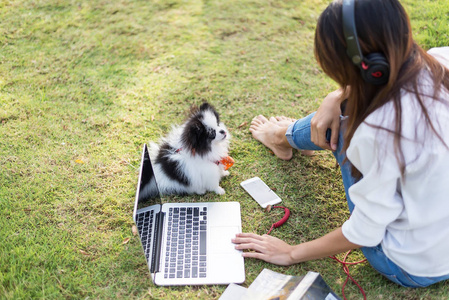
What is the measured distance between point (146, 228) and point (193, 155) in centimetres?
63

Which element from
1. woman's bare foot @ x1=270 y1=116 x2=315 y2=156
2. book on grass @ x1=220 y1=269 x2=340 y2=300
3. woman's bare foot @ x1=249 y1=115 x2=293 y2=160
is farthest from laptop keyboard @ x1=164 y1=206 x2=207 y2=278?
woman's bare foot @ x1=270 y1=116 x2=315 y2=156

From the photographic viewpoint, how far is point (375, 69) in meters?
1.29

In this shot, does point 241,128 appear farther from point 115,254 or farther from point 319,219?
point 115,254

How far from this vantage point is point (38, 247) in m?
2.19

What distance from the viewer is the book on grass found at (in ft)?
6.01

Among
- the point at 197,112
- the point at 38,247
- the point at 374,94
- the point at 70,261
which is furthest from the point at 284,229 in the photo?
the point at 38,247

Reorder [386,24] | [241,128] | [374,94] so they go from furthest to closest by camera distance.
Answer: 1. [241,128]
2. [374,94]
3. [386,24]

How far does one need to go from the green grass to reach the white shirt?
47 cm

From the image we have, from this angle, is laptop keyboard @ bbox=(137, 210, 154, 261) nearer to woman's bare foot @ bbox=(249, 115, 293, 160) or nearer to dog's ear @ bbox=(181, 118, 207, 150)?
dog's ear @ bbox=(181, 118, 207, 150)

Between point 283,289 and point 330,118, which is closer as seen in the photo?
point 283,289

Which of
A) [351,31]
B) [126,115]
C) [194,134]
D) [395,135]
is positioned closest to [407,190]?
[395,135]

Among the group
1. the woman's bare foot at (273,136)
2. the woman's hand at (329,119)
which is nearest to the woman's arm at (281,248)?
the woman's hand at (329,119)

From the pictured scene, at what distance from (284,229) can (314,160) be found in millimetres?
725

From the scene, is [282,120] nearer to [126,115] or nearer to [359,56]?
[126,115]
